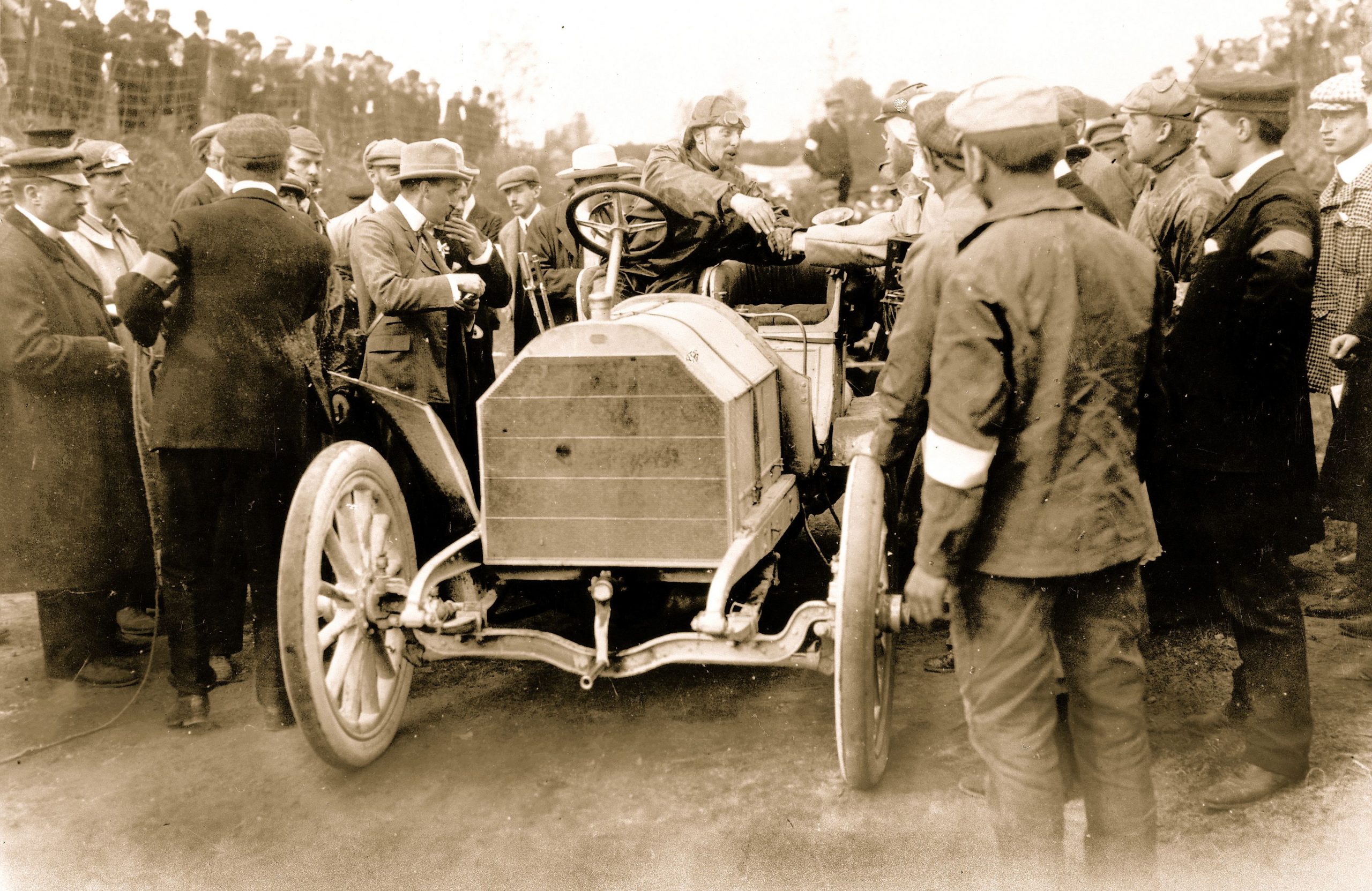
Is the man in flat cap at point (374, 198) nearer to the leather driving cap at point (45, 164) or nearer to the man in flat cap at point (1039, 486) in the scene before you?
the leather driving cap at point (45, 164)

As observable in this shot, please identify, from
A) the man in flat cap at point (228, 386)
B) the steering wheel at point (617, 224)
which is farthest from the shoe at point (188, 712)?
the steering wheel at point (617, 224)

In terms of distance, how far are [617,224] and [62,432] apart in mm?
2397

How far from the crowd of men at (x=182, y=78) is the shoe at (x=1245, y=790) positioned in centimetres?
805

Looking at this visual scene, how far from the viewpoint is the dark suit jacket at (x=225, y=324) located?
389 centimetres

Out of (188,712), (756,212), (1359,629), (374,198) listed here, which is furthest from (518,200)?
(1359,629)

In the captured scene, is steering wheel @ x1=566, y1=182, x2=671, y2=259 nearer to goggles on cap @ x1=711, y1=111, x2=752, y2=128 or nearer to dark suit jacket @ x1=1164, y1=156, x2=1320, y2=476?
goggles on cap @ x1=711, y1=111, x2=752, y2=128

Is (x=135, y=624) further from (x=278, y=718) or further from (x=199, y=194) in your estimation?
(x=199, y=194)

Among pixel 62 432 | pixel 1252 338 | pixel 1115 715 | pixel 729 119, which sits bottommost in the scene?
pixel 1115 715

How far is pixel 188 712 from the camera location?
4.02 m

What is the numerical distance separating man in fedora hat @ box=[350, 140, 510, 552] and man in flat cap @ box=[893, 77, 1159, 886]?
247 cm

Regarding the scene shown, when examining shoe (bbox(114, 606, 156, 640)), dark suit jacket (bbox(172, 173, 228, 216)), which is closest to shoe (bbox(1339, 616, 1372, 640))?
shoe (bbox(114, 606, 156, 640))

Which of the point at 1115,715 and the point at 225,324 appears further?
the point at 225,324

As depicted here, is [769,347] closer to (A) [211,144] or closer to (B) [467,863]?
(B) [467,863]

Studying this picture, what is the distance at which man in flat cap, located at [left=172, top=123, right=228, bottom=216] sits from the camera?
5.40 m
